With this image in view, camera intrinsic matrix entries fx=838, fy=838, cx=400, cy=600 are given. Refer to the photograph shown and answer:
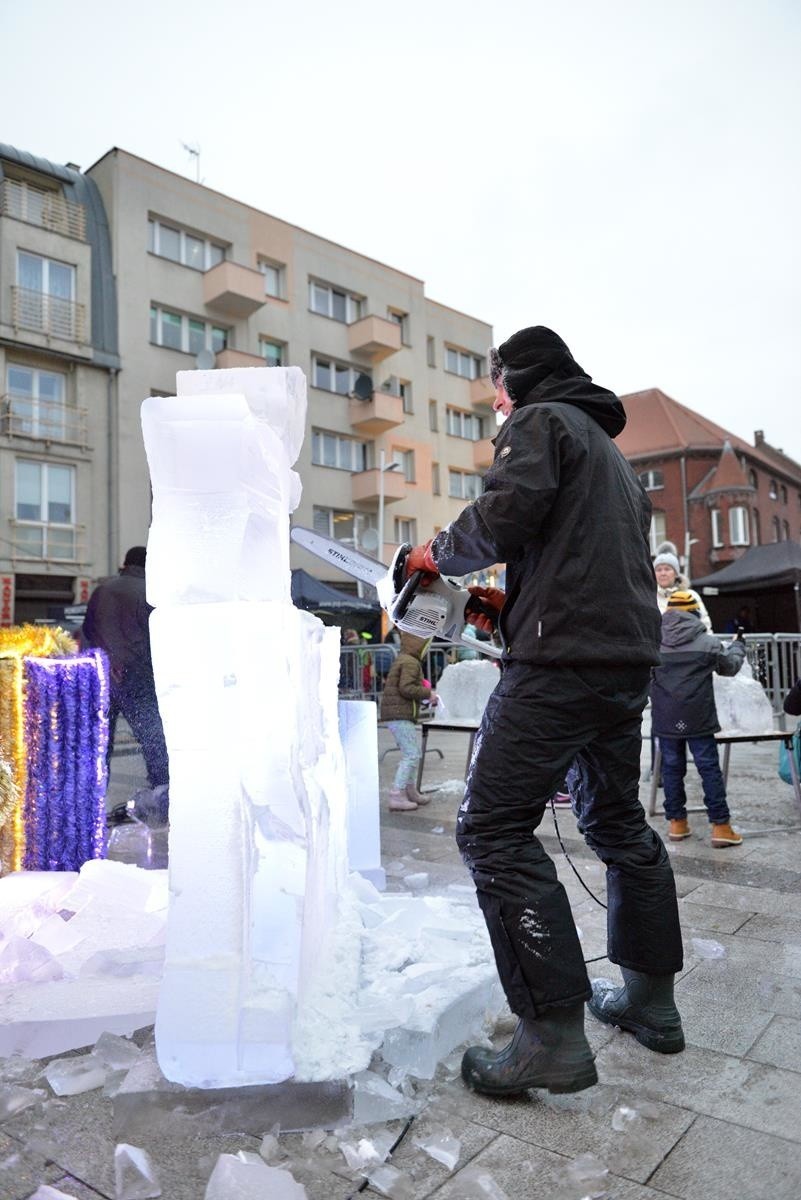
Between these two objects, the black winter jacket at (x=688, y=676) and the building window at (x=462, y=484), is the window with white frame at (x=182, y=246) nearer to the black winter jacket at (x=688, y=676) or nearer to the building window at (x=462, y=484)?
the building window at (x=462, y=484)

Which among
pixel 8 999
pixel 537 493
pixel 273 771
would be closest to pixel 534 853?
pixel 273 771

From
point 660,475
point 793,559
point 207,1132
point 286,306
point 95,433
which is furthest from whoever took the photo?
point 660,475

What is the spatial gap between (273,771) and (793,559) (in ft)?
55.7

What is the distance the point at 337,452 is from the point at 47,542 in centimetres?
939

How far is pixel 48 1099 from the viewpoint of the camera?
2043mm

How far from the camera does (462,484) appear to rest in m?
30.1

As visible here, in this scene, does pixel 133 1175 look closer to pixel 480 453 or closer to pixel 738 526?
pixel 480 453

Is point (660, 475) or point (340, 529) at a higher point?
point (660, 475)

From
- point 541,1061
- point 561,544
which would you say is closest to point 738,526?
point 561,544

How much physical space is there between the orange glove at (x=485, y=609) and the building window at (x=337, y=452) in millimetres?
22679

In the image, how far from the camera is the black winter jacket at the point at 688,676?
15.7 ft

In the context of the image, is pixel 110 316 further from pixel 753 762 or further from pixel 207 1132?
pixel 207 1132

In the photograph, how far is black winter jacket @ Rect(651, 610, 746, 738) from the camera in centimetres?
478

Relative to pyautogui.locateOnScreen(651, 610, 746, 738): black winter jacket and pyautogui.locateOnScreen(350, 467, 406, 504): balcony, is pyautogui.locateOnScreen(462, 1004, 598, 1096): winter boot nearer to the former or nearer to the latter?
pyautogui.locateOnScreen(651, 610, 746, 738): black winter jacket
